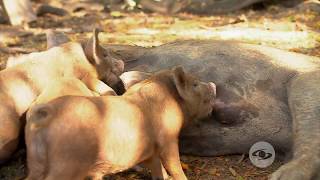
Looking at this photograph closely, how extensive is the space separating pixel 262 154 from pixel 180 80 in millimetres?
894

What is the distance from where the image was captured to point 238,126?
4.46m

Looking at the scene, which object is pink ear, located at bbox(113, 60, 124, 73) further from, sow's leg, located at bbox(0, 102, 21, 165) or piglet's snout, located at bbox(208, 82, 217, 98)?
sow's leg, located at bbox(0, 102, 21, 165)

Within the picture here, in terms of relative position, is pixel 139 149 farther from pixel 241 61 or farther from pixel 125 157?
pixel 241 61

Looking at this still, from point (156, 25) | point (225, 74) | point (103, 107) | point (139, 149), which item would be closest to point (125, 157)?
point (139, 149)

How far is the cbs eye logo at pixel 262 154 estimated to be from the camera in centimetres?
421

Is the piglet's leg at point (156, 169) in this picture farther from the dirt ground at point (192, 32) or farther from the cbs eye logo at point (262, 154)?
the cbs eye logo at point (262, 154)

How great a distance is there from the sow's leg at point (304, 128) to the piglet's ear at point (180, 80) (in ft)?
2.80

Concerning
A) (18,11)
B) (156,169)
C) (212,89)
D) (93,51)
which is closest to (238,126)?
(212,89)

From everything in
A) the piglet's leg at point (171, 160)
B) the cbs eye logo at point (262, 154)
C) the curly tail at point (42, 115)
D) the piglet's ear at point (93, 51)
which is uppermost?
the piglet's ear at point (93, 51)

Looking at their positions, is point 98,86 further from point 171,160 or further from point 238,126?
point 238,126

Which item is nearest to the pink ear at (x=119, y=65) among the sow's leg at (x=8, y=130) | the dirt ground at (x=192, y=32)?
the dirt ground at (x=192, y=32)

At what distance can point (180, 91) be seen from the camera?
3961 mm

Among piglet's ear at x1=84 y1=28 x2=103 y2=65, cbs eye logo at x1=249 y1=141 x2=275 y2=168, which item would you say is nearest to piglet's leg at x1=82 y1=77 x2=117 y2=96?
piglet's ear at x1=84 y1=28 x2=103 y2=65

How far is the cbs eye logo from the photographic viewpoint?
166 inches
